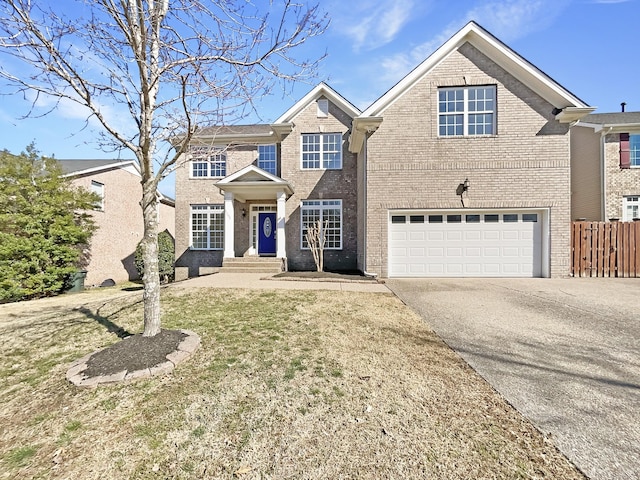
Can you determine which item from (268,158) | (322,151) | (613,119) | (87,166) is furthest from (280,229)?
(613,119)

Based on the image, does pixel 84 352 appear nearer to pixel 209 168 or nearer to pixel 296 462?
pixel 296 462

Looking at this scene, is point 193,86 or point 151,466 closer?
point 151,466

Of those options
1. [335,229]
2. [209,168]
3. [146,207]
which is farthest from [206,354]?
[209,168]

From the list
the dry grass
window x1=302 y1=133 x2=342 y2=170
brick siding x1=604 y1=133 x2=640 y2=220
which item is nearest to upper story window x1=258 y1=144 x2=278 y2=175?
window x1=302 y1=133 x2=342 y2=170

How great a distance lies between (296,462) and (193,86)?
4251 mm

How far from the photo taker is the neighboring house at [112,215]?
13.9 metres

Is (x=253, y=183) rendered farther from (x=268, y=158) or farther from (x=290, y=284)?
(x=290, y=284)

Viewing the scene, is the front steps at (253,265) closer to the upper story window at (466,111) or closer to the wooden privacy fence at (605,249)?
the upper story window at (466,111)

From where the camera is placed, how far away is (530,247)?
9.85 meters

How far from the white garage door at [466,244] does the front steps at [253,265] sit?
4.73m

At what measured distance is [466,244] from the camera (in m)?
9.95

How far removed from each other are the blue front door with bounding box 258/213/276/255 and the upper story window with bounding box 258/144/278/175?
7.77ft

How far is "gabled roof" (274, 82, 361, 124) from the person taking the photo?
13328 mm

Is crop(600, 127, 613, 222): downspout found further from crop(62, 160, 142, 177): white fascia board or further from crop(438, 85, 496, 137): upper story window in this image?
crop(62, 160, 142, 177): white fascia board
